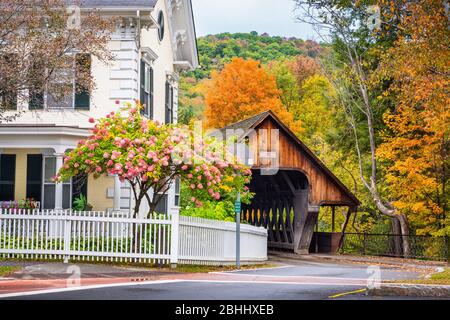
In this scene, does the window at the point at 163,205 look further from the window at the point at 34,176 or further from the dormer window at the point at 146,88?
the window at the point at 34,176

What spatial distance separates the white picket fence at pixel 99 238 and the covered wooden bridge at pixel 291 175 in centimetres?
1304

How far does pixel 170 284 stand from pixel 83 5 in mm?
12749

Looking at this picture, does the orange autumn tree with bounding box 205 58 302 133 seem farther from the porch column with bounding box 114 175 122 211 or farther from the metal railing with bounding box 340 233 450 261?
the porch column with bounding box 114 175 122 211

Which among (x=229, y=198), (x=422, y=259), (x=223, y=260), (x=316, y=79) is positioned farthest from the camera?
(x=316, y=79)

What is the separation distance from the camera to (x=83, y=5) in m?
26.3

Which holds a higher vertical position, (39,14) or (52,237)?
(39,14)

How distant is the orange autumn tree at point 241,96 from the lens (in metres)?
64.1

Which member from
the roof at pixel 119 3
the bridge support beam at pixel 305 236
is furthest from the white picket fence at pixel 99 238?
the bridge support beam at pixel 305 236

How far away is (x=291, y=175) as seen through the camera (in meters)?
41.1

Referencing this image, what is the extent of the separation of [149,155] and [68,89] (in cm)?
295

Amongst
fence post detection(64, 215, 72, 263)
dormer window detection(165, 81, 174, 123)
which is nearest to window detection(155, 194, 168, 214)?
dormer window detection(165, 81, 174, 123)

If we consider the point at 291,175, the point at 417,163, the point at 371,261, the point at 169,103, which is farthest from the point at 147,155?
the point at 291,175
